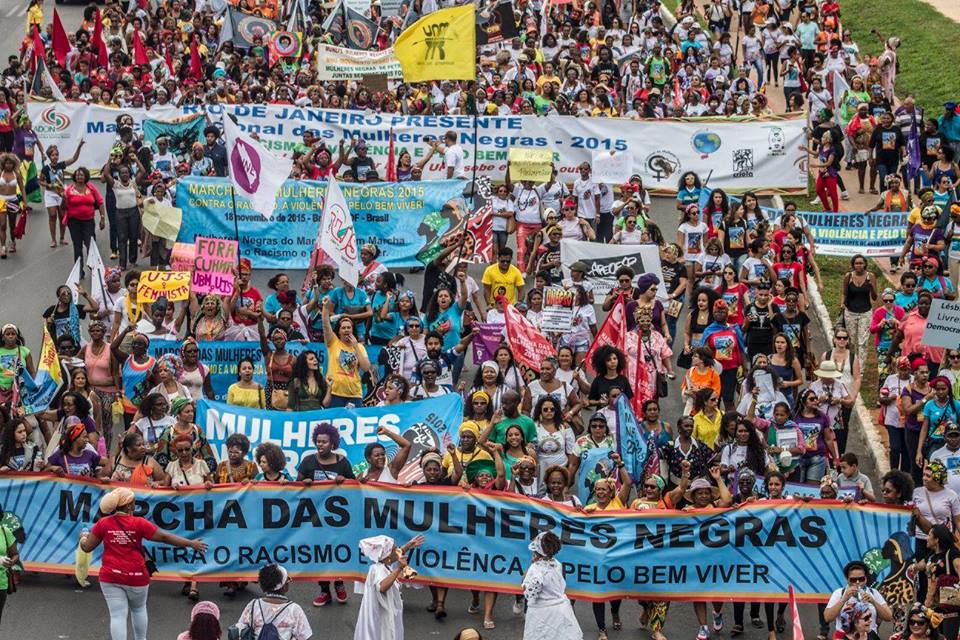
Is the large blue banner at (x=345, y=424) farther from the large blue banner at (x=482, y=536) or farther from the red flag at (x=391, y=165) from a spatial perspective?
the red flag at (x=391, y=165)

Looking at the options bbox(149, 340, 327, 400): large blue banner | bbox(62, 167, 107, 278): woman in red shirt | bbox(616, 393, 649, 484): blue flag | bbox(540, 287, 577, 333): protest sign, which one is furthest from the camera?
bbox(62, 167, 107, 278): woman in red shirt

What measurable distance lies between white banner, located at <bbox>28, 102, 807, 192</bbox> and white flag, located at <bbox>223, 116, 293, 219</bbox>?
5.65 metres

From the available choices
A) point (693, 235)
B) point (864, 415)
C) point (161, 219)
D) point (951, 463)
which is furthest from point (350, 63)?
point (951, 463)

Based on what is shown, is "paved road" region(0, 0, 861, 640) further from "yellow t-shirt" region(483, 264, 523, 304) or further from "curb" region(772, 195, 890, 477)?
"yellow t-shirt" region(483, 264, 523, 304)

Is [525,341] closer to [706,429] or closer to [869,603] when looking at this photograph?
[706,429]

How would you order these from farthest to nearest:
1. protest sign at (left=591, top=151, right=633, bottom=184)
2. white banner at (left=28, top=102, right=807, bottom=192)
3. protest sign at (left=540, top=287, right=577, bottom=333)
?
white banner at (left=28, top=102, right=807, bottom=192)
protest sign at (left=591, top=151, right=633, bottom=184)
protest sign at (left=540, top=287, right=577, bottom=333)

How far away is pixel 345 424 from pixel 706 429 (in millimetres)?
3142

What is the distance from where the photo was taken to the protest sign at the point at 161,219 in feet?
77.8

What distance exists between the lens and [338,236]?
20.2 meters

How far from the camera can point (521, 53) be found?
31.0 metres

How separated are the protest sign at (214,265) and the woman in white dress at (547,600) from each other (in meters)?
6.85

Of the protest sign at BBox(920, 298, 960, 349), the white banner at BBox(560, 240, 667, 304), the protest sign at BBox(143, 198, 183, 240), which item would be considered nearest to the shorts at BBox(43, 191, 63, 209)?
the protest sign at BBox(143, 198, 183, 240)

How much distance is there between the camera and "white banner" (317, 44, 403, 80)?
28.6m

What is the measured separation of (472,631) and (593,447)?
17.4ft
